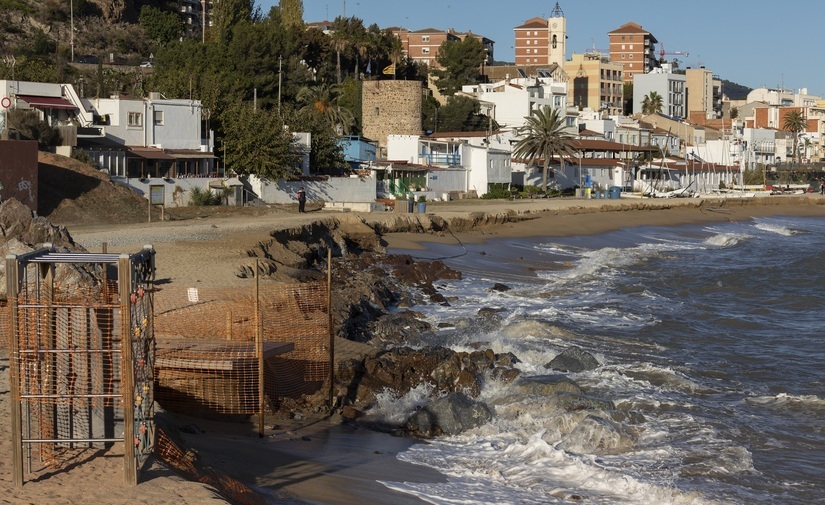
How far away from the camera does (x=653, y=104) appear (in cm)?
13750

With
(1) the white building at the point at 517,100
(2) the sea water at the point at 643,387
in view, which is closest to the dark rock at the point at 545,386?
(2) the sea water at the point at 643,387

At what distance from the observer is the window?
47406 mm

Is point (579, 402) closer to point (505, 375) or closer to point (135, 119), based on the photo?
point (505, 375)

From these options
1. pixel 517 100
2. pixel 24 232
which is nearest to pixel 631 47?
pixel 517 100

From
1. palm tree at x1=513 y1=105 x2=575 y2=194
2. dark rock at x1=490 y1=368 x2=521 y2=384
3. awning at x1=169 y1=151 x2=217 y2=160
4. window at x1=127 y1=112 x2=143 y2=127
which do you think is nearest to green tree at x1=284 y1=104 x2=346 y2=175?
awning at x1=169 y1=151 x2=217 y2=160

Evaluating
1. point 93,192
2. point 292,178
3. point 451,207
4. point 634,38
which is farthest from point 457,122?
point 634,38

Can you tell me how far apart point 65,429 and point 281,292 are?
331 inches

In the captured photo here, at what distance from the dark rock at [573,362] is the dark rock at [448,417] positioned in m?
3.66

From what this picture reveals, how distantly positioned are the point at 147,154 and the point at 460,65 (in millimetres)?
72354

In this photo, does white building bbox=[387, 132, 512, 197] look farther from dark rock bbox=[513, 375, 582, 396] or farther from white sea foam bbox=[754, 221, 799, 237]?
dark rock bbox=[513, 375, 582, 396]

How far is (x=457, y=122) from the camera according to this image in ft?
299

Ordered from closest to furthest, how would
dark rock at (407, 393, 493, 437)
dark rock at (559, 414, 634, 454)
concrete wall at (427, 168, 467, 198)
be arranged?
dark rock at (559, 414, 634, 454)
dark rock at (407, 393, 493, 437)
concrete wall at (427, 168, 467, 198)

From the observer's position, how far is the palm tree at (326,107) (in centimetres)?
7581

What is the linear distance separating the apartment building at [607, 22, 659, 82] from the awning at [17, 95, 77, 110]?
14616 centimetres
